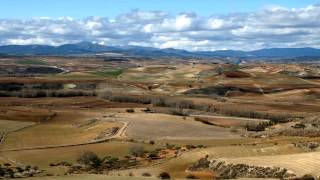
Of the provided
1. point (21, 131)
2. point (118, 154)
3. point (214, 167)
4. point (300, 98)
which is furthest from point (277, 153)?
point (300, 98)

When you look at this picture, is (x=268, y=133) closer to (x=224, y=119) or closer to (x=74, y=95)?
(x=224, y=119)

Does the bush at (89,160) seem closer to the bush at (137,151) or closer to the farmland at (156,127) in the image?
the farmland at (156,127)

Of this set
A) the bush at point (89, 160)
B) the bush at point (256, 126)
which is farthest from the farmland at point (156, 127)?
the bush at point (89, 160)

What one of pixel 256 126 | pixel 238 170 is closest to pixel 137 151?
pixel 238 170

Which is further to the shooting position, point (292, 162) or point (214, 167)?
point (214, 167)

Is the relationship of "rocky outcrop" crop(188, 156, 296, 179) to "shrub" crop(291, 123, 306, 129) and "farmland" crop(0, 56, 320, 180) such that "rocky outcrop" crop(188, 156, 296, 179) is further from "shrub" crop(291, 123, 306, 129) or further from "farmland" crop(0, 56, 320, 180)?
"shrub" crop(291, 123, 306, 129)

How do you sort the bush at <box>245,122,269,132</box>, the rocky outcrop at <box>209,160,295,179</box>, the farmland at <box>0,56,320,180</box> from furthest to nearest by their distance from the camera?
the bush at <box>245,122,269,132</box> → the farmland at <box>0,56,320,180</box> → the rocky outcrop at <box>209,160,295,179</box>

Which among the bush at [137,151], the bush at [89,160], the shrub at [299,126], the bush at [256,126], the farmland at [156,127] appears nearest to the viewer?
the farmland at [156,127]

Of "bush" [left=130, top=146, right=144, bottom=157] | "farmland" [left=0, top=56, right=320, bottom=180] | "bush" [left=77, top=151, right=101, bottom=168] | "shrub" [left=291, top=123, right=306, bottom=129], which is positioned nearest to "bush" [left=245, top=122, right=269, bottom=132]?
"farmland" [left=0, top=56, right=320, bottom=180]
